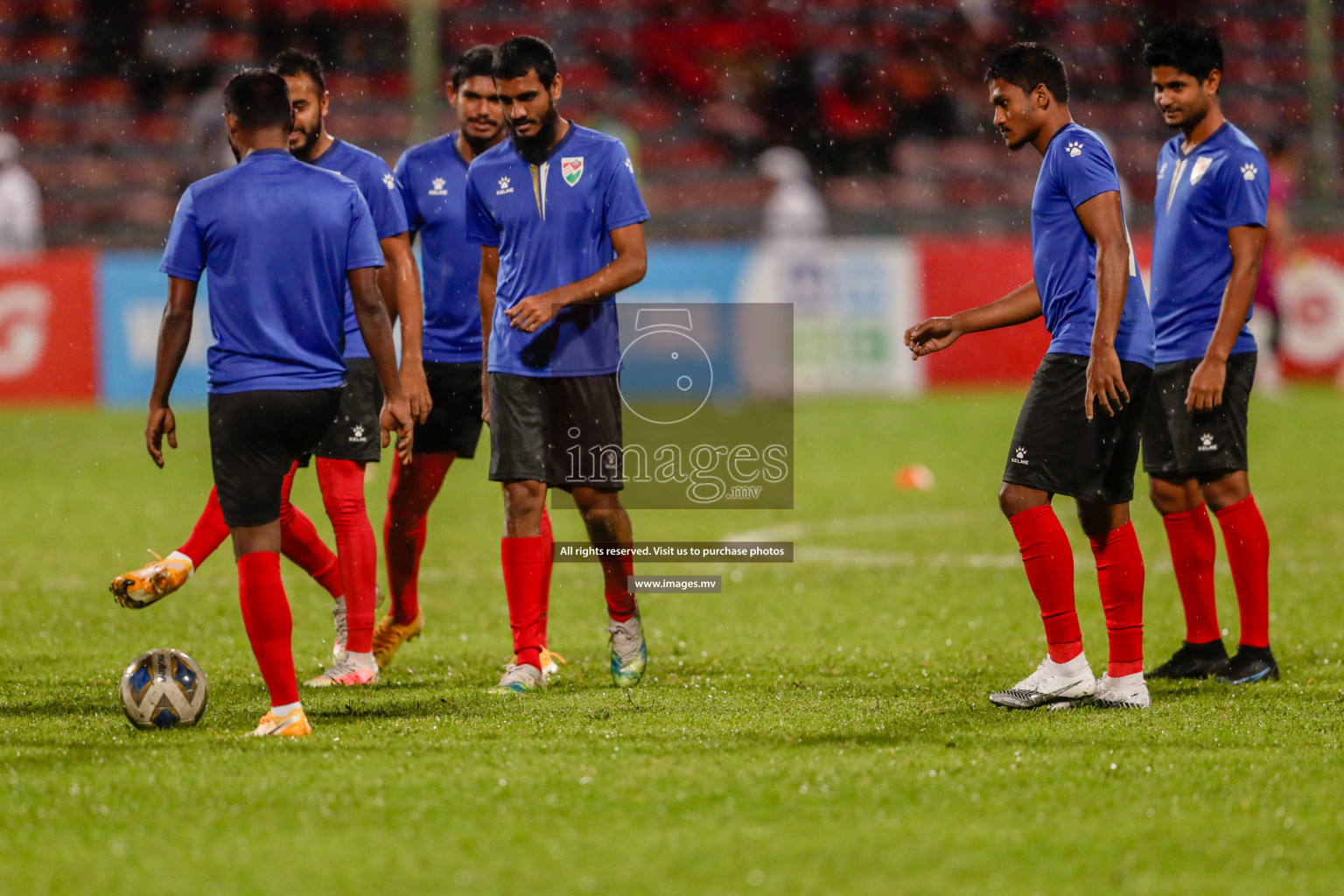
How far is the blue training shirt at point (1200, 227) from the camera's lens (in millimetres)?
5473

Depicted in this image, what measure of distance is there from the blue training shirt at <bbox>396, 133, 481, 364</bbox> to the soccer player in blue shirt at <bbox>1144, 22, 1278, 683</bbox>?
8.48 feet

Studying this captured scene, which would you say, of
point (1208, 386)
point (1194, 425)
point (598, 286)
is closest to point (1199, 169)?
point (1208, 386)

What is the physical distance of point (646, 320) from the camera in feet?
46.3

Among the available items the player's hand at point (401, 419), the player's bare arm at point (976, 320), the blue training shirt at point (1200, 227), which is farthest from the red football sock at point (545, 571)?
the blue training shirt at point (1200, 227)

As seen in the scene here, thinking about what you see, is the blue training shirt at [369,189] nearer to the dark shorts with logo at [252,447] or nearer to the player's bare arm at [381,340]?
the player's bare arm at [381,340]

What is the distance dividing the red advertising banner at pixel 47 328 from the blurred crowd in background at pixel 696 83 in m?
2.77

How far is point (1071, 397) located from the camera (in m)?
4.91

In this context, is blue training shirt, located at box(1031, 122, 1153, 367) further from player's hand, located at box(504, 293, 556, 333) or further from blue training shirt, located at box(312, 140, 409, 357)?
blue training shirt, located at box(312, 140, 409, 357)

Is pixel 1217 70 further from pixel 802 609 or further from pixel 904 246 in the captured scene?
pixel 904 246

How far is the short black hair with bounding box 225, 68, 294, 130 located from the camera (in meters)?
4.56

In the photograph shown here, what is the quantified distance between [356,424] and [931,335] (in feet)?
7.03

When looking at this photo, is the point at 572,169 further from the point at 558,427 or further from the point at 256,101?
the point at 256,101

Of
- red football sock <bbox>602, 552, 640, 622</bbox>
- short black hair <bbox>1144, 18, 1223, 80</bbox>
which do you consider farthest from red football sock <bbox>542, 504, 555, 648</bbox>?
short black hair <bbox>1144, 18, 1223, 80</bbox>

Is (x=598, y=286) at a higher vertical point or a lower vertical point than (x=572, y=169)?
lower
